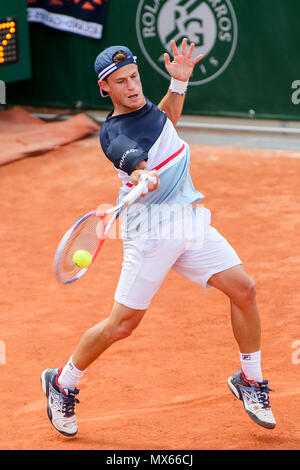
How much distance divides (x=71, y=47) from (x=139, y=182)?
7.69 metres

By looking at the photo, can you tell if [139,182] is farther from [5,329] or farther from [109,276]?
[109,276]

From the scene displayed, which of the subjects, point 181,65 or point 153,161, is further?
point 181,65

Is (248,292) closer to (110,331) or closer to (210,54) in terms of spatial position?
(110,331)

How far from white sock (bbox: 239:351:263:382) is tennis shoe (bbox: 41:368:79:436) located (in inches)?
34.1

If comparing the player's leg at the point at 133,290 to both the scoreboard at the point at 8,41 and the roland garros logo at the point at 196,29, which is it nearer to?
the roland garros logo at the point at 196,29

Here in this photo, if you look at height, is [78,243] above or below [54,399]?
above

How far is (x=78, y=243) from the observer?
385cm

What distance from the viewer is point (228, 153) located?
926 centimetres

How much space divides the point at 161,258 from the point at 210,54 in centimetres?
661

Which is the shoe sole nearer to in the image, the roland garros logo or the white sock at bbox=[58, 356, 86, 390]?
the white sock at bbox=[58, 356, 86, 390]

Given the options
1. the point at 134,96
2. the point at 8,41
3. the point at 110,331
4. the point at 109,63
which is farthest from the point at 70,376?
the point at 8,41

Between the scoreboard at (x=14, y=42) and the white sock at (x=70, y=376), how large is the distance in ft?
21.8

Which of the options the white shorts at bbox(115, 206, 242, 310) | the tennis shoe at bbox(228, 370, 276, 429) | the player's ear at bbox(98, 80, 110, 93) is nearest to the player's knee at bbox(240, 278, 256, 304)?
the white shorts at bbox(115, 206, 242, 310)

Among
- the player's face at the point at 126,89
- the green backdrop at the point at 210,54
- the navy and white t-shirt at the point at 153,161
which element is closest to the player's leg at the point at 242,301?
the navy and white t-shirt at the point at 153,161
